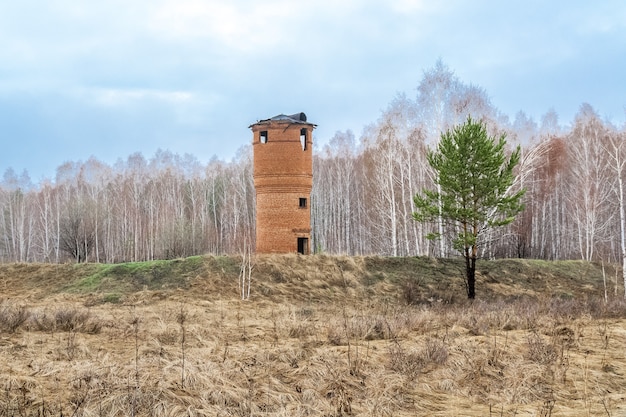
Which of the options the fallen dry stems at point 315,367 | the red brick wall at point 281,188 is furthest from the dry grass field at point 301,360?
the red brick wall at point 281,188

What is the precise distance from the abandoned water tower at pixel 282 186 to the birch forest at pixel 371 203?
6.34 meters

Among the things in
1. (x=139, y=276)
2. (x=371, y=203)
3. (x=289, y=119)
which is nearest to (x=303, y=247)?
(x=289, y=119)

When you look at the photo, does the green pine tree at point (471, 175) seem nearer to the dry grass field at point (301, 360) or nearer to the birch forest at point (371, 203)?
the dry grass field at point (301, 360)

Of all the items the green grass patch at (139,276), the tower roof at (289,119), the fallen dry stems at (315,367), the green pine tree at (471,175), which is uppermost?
the tower roof at (289,119)

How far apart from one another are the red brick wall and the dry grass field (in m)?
5.45

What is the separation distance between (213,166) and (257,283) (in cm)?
3808

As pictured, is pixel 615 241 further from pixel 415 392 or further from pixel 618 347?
pixel 415 392

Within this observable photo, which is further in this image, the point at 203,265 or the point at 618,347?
the point at 203,265

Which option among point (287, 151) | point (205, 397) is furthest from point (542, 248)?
point (205, 397)

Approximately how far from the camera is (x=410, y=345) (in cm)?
1121

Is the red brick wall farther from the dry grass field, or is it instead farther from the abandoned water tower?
the dry grass field

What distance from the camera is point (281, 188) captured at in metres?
26.5

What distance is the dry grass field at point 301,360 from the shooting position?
7343 mm

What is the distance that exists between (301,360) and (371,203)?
32.8 meters
